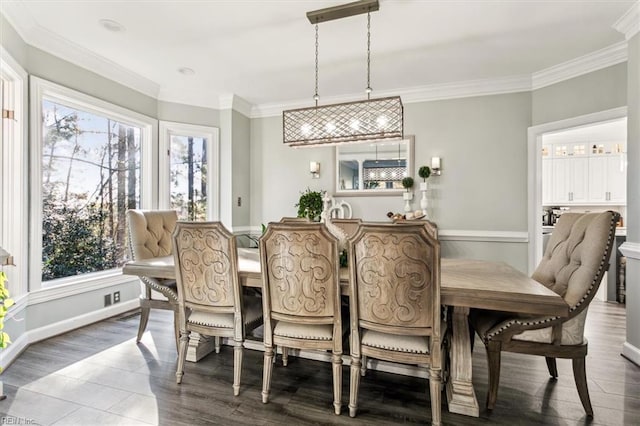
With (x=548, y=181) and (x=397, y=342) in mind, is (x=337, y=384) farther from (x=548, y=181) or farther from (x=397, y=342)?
(x=548, y=181)

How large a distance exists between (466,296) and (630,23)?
2.78m

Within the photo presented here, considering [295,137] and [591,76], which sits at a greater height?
[591,76]

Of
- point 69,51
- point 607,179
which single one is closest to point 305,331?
point 69,51

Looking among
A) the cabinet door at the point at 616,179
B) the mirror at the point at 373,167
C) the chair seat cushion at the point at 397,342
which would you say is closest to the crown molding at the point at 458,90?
the mirror at the point at 373,167

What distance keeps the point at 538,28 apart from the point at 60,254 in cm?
487

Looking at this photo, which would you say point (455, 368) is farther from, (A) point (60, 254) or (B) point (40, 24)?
(B) point (40, 24)

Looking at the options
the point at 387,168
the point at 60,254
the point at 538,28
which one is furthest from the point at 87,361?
the point at 538,28

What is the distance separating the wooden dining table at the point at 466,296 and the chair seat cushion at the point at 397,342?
259 millimetres

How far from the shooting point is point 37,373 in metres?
2.30

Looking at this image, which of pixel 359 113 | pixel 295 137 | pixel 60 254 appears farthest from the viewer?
pixel 60 254

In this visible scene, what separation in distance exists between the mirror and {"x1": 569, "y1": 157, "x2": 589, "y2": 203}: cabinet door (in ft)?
11.1

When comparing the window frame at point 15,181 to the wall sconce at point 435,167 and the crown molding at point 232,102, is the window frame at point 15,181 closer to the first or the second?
the crown molding at point 232,102

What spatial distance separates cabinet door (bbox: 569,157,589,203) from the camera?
5473 mm

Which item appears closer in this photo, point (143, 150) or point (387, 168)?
point (143, 150)
